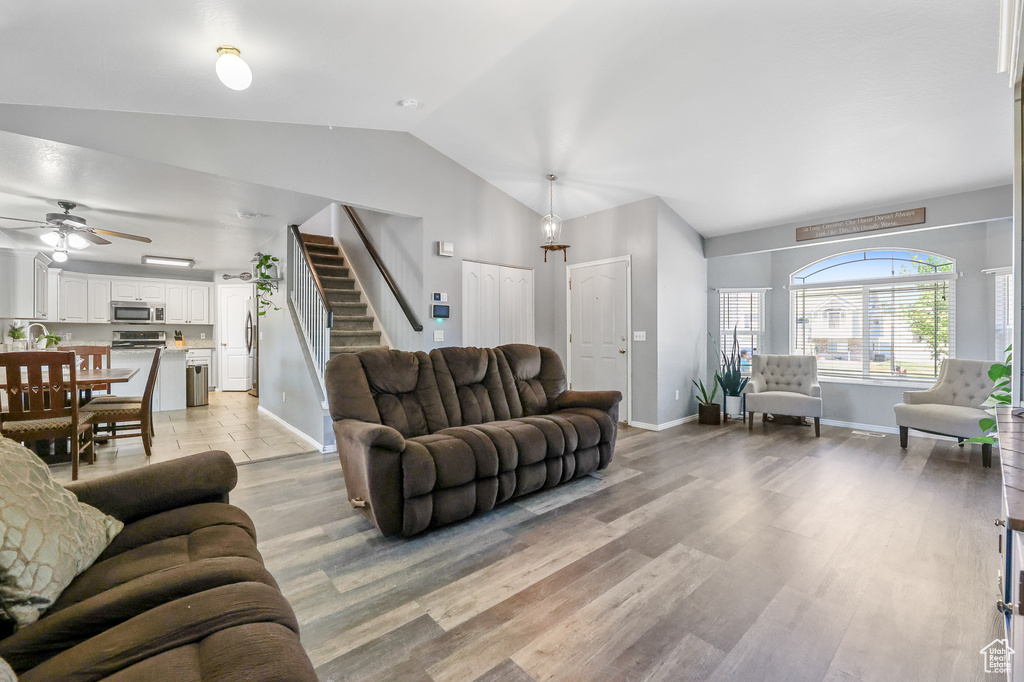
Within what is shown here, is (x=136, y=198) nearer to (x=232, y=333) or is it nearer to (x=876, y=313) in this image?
(x=232, y=333)

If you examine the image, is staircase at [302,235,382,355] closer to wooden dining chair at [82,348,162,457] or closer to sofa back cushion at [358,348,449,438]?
wooden dining chair at [82,348,162,457]

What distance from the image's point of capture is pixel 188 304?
27.0ft

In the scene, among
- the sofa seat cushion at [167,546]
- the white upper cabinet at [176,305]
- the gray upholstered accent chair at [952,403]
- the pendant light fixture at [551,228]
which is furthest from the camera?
the white upper cabinet at [176,305]

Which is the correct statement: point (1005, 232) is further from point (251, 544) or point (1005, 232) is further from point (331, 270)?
point (331, 270)

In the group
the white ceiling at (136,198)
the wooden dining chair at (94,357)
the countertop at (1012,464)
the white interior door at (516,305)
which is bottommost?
the countertop at (1012,464)

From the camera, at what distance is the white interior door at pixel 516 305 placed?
5586mm

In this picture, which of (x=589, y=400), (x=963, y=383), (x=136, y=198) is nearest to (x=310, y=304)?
(x=136, y=198)

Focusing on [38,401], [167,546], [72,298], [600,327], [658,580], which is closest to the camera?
[167,546]

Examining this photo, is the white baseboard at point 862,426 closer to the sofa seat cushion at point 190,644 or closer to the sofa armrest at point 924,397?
the sofa armrest at point 924,397

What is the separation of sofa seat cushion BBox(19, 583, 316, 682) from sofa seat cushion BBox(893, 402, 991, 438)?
17.0 ft

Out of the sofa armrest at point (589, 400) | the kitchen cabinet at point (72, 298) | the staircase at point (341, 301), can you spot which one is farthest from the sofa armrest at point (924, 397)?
the kitchen cabinet at point (72, 298)

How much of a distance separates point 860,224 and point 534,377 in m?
3.99

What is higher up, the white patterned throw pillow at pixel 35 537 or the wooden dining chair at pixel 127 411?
the white patterned throw pillow at pixel 35 537

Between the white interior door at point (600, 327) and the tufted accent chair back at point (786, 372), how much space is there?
1710 millimetres
